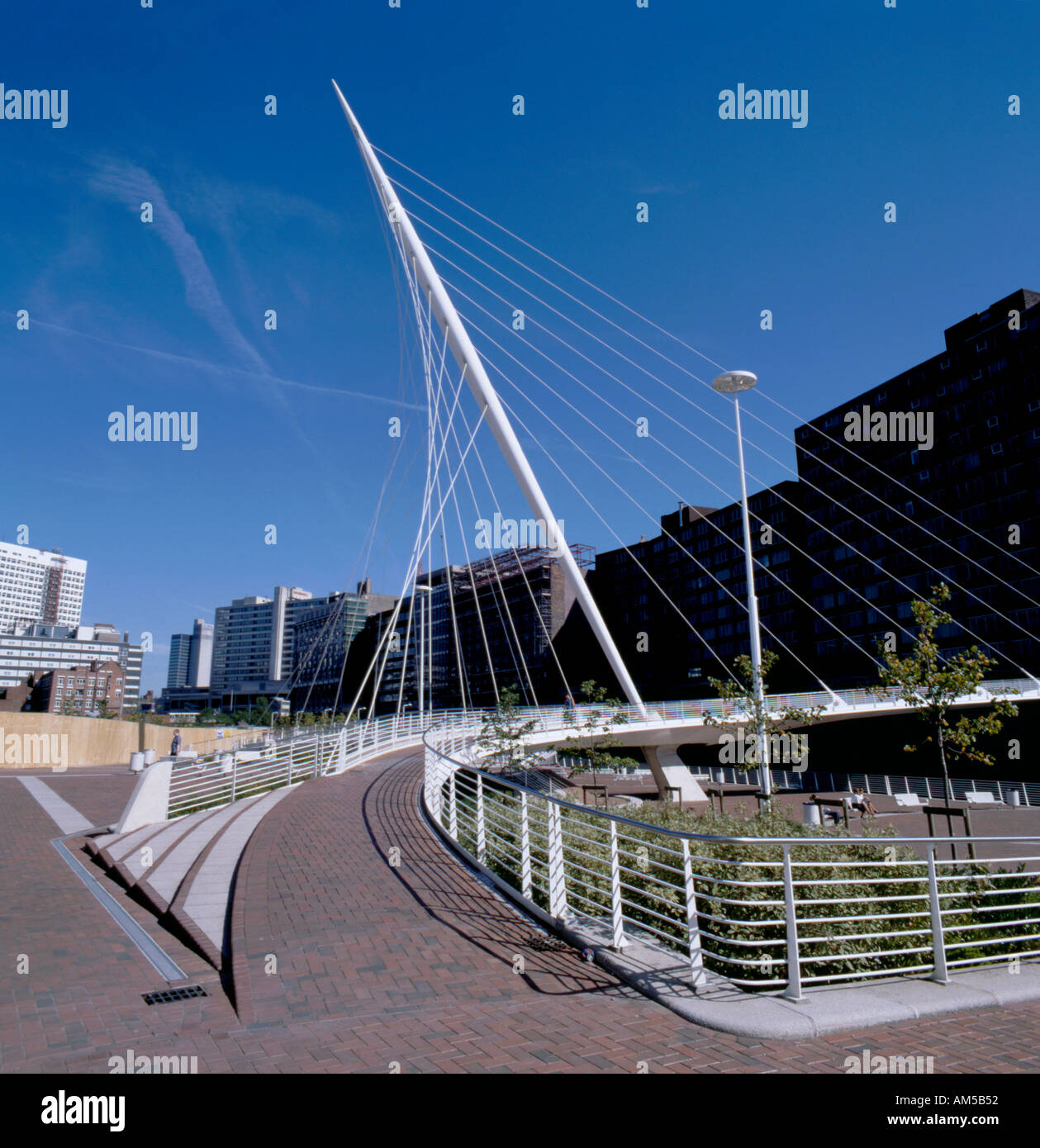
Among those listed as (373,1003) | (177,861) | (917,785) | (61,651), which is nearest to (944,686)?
(373,1003)

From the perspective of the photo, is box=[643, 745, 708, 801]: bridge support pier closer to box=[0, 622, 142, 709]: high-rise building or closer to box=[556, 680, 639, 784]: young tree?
A: box=[556, 680, 639, 784]: young tree

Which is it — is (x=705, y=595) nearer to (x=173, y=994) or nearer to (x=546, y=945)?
(x=546, y=945)

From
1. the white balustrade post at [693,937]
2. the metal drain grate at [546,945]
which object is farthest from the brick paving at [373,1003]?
the white balustrade post at [693,937]

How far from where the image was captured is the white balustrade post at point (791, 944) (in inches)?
201

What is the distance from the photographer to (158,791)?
40.8 ft

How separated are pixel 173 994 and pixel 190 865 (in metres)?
4.06

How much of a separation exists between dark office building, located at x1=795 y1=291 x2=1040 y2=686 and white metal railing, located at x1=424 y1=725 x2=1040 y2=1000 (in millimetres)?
45537

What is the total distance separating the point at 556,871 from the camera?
705 centimetres

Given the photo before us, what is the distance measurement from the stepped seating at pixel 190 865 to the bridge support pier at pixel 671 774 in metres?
21.0

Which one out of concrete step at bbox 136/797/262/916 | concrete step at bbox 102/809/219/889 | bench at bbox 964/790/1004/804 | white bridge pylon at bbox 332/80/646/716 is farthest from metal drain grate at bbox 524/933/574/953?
bench at bbox 964/790/1004/804

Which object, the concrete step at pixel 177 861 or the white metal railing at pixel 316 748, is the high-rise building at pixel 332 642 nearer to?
the white metal railing at pixel 316 748
